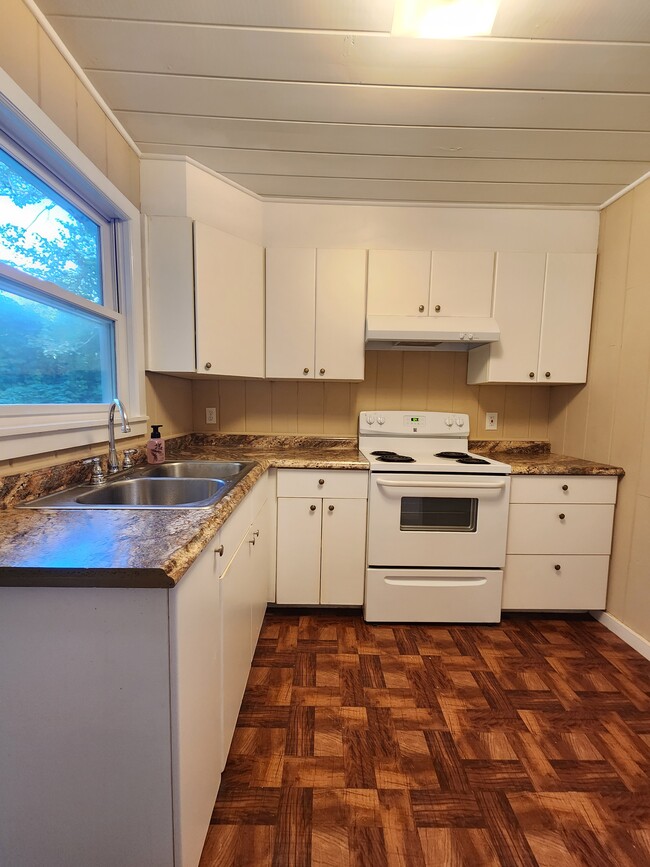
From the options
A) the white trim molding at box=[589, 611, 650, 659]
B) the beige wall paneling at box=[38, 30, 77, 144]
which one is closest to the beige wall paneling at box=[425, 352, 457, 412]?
the white trim molding at box=[589, 611, 650, 659]

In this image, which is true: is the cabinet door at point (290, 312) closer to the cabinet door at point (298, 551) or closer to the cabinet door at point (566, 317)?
the cabinet door at point (298, 551)

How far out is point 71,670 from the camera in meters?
0.68

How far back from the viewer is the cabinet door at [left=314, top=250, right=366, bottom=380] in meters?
2.09

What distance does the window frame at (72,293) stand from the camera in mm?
1061

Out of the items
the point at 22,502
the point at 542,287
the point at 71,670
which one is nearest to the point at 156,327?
the point at 22,502

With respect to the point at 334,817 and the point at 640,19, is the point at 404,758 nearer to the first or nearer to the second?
the point at 334,817

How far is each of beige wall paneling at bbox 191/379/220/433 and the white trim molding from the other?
252cm

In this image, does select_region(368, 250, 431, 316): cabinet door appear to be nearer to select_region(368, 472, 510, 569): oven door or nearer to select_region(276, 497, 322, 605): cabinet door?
select_region(368, 472, 510, 569): oven door

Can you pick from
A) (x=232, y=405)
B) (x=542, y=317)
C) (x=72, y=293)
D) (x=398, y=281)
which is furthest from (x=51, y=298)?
(x=542, y=317)

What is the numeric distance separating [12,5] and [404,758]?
2540 millimetres

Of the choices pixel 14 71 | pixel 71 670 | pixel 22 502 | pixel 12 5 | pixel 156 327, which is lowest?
pixel 71 670

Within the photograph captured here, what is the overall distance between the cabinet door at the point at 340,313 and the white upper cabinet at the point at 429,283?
8cm

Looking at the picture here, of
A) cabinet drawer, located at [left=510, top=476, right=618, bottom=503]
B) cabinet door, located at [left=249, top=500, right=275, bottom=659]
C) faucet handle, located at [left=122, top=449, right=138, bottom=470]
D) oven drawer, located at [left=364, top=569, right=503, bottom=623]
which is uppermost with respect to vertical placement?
faucet handle, located at [left=122, top=449, right=138, bottom=470]

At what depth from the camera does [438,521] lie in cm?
194
